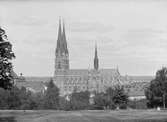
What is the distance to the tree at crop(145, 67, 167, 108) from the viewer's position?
82.8 meters

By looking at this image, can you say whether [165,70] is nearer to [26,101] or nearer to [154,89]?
[154,89]

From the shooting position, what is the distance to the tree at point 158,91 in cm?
8284

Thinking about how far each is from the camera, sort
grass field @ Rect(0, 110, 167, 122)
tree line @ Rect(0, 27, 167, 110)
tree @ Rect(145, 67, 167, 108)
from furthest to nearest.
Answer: tree @ Rect(145, 67, 167, 108) < tree line @ Rect(0, 27, 167, 110) < grass field @ Rect(0, 110, 167, 122)

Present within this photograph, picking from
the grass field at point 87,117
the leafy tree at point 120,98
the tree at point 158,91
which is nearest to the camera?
the grass field at point 87,117

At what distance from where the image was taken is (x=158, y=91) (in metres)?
83.7

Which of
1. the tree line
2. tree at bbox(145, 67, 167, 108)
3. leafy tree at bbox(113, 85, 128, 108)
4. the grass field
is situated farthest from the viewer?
tree at bbox(145, 67, 167, 108)

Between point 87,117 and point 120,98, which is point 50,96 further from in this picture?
point 87,117

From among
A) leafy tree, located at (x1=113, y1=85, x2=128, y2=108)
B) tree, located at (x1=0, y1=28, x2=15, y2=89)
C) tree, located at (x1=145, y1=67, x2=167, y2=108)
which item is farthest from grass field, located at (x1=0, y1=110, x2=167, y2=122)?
tree, located at (x1=145, y1=67, x2=167, y2=108)

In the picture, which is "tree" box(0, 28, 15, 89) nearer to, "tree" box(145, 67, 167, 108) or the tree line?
the tree line

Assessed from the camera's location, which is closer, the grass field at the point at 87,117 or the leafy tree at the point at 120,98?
the grass field at the point at 87,117

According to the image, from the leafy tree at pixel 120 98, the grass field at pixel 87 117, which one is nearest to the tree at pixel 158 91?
the leafy tree at pixel 120 98

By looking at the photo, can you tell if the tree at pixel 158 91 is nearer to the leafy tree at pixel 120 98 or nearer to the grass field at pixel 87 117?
the leafy tree at pixel 120 98

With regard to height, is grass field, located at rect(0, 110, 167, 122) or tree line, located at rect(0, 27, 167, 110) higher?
tree line, located at rect(0, 27, 167, 110)

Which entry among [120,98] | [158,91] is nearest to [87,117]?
[120,98]
